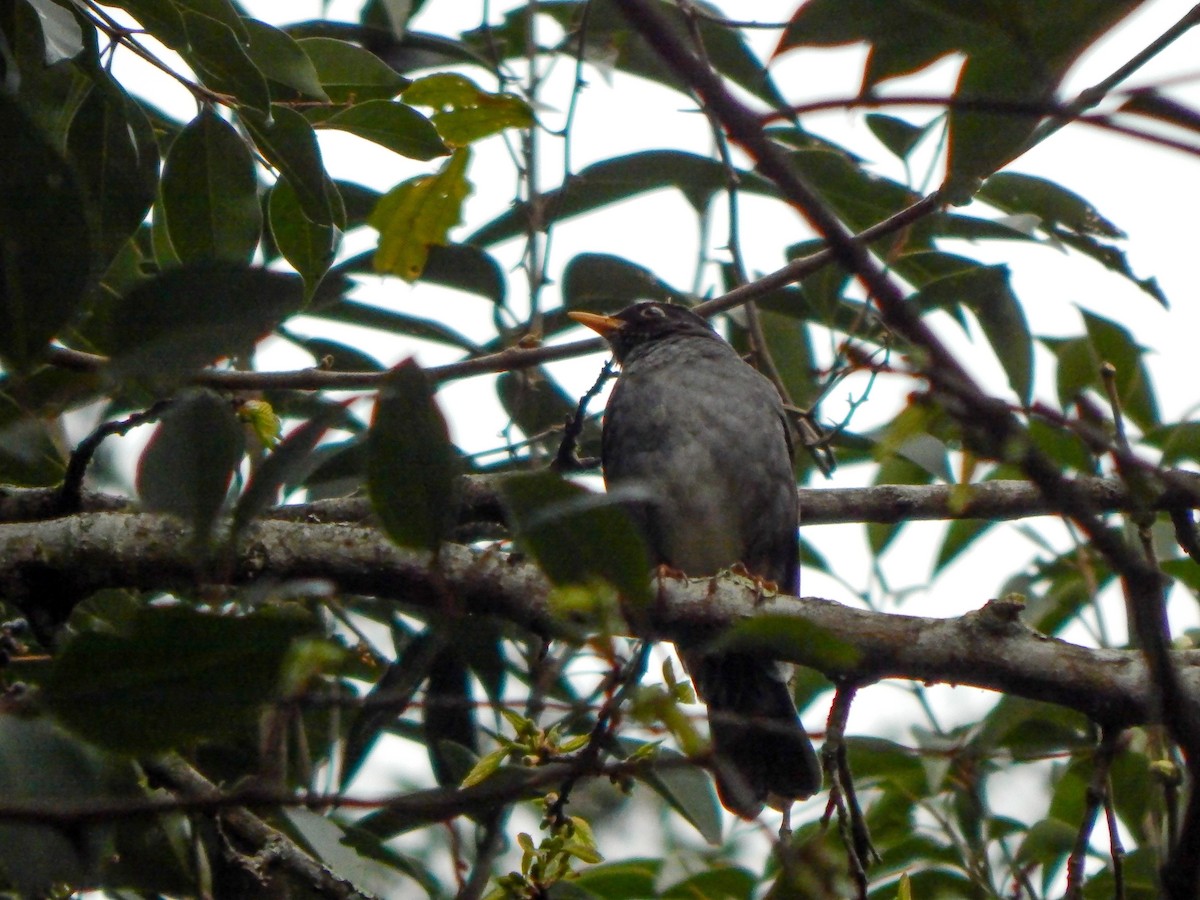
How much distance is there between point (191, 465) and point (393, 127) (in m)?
1.65

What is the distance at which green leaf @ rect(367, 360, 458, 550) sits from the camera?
1.66 m

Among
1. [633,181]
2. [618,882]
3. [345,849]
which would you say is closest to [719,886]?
[618,882]

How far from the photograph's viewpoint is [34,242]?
172cm

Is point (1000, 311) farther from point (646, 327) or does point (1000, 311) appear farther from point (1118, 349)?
point (646, 327)

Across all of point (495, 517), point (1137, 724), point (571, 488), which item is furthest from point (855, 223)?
point (571, 488)

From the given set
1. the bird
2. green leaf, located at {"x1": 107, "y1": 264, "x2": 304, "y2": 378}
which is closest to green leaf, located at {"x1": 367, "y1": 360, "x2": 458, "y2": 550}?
green leaf, located at {"x1": 107, "y1": 264, "x2": 304, "y2": 378}

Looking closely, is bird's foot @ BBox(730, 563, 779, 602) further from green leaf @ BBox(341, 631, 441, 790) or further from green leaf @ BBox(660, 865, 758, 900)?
green leaf @ BBox(341, 631, 441, 790)

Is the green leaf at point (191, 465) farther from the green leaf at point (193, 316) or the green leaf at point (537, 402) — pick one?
the green leaf at point (537, 402)

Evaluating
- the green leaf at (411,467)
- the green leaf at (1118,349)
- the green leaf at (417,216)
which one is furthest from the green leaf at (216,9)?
the green leaf at (1118,349)

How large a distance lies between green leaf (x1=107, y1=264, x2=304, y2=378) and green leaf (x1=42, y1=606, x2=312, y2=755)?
1.00ft

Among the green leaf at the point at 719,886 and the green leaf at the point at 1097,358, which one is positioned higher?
the green leaf at the point at 1097,358

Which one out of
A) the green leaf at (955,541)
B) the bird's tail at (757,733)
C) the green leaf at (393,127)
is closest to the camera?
the green leaf at (393,127)

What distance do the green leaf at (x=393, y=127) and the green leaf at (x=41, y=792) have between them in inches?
71.8

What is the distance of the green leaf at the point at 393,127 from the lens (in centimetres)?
321
